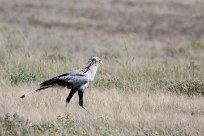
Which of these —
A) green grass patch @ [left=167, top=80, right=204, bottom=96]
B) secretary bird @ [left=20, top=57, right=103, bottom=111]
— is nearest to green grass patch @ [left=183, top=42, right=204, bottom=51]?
green grass patch @ [left=167, top=80, right=204, bottom=96]

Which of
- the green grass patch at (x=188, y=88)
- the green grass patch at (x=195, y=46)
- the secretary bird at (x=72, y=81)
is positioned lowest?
the green grass patch at (x=195, y=46)

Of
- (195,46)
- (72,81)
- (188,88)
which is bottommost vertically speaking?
(195,46)

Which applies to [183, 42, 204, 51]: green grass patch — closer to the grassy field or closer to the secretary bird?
the grassy field

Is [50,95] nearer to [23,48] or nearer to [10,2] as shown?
[23,48]

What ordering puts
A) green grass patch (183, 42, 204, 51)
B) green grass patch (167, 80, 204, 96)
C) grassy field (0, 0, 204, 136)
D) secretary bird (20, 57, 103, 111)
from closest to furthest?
grassy field (0, 0, 204, 136), secretary bird (20, 57, 103, 111), green grass patch (167, 80, 204, 96), green grass patch (183, 42, 204, 51)

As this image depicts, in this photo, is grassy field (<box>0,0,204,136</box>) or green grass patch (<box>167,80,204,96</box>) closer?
grassy field (<box>0,0,204,136</box>)

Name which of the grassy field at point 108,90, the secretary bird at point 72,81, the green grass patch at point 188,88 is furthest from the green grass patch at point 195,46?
the secretary bird at point 72,81

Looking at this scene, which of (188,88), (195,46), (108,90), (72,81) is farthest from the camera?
(195,46)

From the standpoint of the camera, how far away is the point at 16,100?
1007 centimetres

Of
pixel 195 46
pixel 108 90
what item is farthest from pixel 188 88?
pixel 195 46

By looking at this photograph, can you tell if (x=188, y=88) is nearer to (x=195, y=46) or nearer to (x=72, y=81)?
(x=72, y=81)

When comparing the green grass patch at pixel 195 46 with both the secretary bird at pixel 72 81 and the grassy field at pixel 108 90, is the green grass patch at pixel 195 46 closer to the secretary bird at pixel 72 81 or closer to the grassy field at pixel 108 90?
the grassy field at pixel 108 90

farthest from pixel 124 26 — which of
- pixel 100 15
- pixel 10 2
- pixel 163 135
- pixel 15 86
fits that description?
pixel 163 135

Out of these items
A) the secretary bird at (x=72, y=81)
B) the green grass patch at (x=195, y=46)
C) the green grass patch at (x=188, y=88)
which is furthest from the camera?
the green grass patch at (x=195, y=46)
